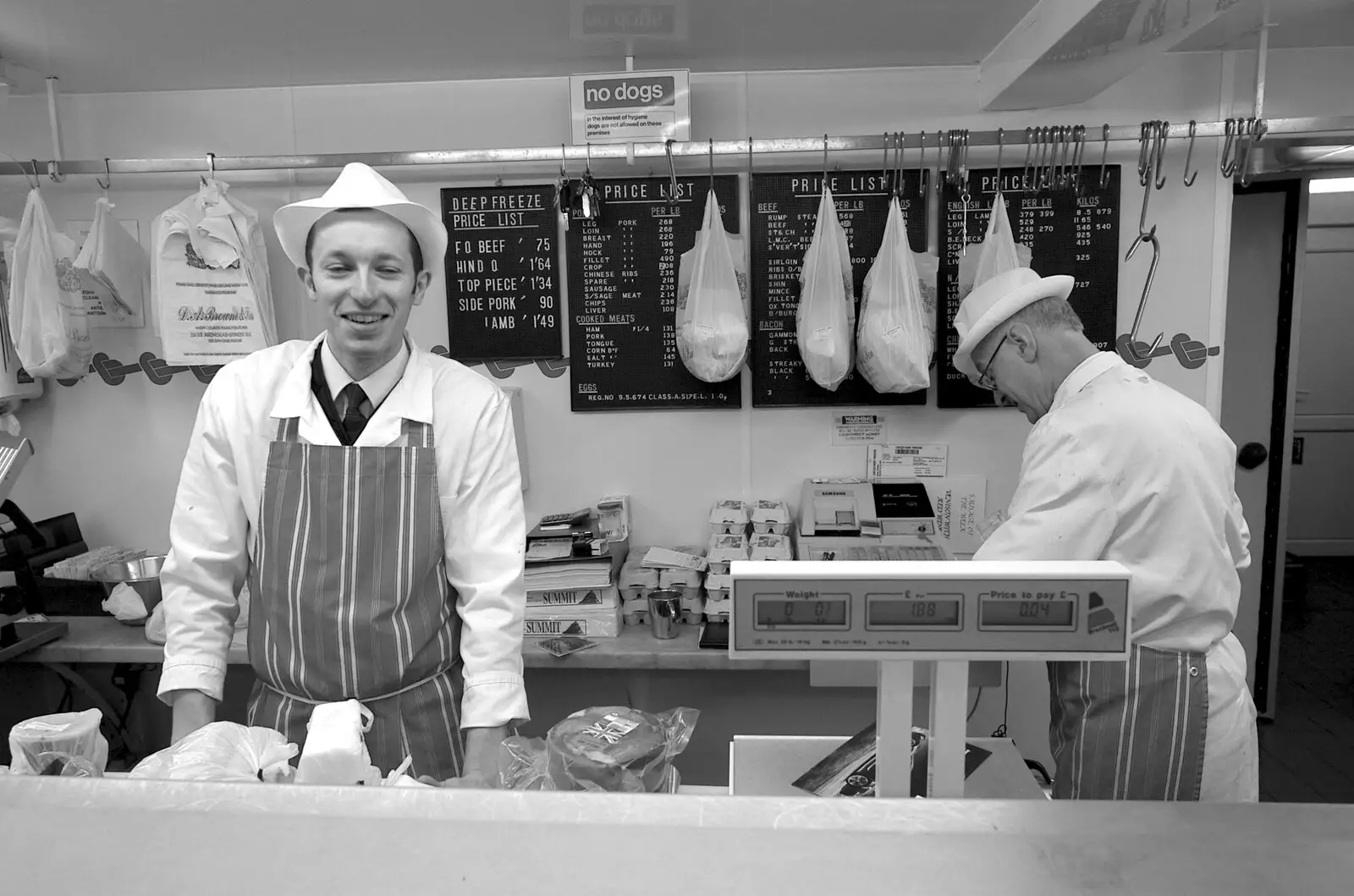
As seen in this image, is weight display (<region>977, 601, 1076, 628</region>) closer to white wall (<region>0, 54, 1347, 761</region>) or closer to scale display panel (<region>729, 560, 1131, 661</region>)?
scale display panel (<region>729, 560, 1131, 661</region>)

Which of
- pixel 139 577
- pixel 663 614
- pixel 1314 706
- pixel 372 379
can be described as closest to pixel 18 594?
pixel 139 577

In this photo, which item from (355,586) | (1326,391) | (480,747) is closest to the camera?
(480,747)

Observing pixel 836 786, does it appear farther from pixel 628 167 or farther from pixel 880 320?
pixel 628 167

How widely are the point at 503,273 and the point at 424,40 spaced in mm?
765

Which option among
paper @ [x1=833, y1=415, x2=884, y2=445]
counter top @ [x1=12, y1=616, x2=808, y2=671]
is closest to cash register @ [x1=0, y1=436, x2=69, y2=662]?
counter top @ [x1=12, y1=616, x2=808, y2=671]

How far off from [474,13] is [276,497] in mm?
1467

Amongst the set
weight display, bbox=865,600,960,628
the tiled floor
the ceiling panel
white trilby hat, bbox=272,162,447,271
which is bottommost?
the tiled floor

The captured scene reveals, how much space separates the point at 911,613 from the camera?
1.95ft

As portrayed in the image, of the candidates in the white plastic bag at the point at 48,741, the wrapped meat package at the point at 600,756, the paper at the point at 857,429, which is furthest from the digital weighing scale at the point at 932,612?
the paper at the point at 857,429

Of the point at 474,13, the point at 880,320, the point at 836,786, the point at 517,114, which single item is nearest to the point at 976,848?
the point at 836,786

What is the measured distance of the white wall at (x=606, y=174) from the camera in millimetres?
2838

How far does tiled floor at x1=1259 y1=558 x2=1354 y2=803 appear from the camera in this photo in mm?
3209

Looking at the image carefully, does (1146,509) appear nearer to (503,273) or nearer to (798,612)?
(798,612)

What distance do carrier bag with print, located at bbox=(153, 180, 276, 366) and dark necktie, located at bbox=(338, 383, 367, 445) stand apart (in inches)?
49.9
